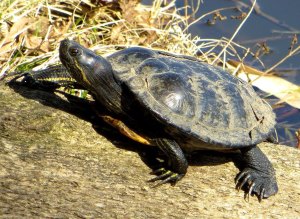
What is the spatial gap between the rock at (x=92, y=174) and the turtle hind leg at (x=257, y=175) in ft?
0.15

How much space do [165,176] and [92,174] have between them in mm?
385

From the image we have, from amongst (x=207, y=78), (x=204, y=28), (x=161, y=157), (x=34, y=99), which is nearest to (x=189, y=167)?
(x=161, y=157)

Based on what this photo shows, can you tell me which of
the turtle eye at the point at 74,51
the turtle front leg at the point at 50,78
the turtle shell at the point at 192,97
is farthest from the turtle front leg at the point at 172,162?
the turtle front leg at the point at 50,78

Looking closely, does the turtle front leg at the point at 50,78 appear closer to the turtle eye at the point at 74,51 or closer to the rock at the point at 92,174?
the rock at the point at 92,174

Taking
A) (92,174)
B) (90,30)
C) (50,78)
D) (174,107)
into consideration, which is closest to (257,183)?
(174,107)

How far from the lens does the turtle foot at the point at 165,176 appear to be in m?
3.50

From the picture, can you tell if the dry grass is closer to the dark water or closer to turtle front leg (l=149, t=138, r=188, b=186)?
the dark water

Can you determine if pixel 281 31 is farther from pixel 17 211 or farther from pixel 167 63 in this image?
pixel 17 211

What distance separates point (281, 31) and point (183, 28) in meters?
0.99

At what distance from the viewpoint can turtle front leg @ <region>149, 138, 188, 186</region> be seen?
352cm

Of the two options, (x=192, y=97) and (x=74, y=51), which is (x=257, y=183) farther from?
(x=74, y=51)

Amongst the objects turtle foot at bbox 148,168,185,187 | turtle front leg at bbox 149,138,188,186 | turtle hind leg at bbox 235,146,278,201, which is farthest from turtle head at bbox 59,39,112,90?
turtle hind leg at bbox 235,146,278,201

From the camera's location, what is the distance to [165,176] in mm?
3516

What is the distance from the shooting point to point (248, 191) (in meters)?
3.64
